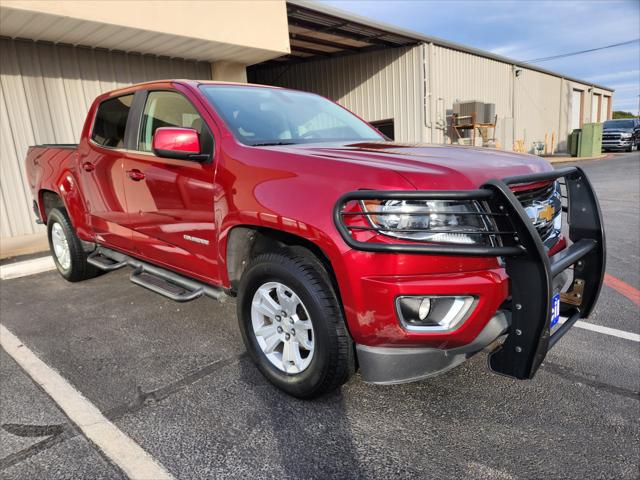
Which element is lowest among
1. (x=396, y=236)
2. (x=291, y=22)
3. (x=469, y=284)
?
(x=469, y=284)

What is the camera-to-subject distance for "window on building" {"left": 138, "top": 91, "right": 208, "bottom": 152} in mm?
3395

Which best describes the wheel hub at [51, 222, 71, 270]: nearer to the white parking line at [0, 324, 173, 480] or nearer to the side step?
the side step

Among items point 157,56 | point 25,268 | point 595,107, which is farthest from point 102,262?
point 595,107

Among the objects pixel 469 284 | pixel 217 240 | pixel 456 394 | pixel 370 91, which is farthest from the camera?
pixel 370 91

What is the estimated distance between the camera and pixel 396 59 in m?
16.5

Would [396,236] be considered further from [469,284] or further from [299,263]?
[299,263]

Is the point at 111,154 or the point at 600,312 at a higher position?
the point at 111,154

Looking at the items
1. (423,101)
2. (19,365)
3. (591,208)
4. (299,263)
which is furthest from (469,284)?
(423,101)

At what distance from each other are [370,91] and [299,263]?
16.0 metres

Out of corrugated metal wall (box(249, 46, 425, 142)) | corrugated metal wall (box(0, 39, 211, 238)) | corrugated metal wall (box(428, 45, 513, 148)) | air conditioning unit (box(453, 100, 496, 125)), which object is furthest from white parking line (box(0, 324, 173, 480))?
air conditioning unit (box(453, 100, 496, 125))

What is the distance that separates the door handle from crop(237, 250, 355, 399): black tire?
4.74 ft

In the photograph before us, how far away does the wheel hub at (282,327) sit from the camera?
8.57ft

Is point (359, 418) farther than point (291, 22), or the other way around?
point (291, 22)

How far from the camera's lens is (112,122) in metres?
4.30
